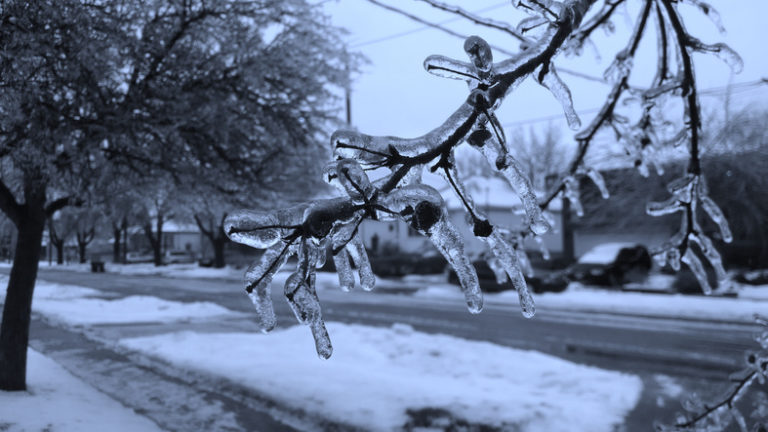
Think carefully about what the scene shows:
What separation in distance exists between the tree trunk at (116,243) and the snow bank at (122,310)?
5.17 ft

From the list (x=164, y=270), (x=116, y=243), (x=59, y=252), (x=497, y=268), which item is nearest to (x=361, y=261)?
(x=497, y=268)

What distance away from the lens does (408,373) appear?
25.0 ft

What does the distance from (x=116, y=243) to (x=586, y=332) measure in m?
9.10

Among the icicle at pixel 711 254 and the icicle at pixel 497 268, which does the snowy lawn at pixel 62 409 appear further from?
the icicle at pixel 711 254

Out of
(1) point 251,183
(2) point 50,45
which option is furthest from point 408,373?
(2) point 50,45

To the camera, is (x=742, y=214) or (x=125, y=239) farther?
(x=742, y=214)

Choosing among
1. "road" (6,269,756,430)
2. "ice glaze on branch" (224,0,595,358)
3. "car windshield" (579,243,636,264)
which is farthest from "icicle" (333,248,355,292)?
"car windshield" (579,243,636,264)

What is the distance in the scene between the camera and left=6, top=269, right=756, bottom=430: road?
8172 millimetres

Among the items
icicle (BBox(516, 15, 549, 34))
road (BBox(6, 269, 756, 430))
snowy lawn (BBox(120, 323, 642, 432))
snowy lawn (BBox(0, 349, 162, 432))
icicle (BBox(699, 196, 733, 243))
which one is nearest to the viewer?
icicle (BBox(516, 15, 549, 34))

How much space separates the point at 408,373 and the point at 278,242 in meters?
6.89

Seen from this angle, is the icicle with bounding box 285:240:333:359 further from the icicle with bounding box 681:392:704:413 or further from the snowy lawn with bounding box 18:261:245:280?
the snowy lawn with bounding box 18:261:245:280

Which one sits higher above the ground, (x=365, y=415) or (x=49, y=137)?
(x=49, y=137)

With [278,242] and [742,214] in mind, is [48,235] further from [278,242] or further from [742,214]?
[742,214]

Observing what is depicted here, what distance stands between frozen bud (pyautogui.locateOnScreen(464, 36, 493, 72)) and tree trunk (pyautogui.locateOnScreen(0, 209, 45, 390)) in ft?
19.0
